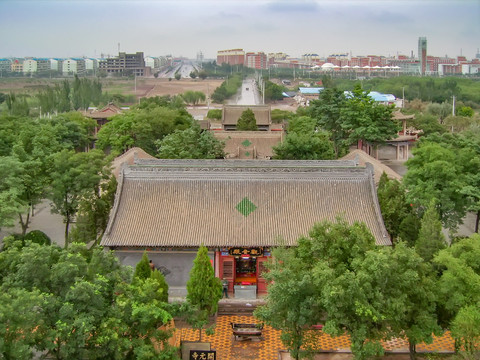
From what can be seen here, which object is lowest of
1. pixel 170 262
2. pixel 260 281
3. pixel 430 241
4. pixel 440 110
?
pixel 260 281

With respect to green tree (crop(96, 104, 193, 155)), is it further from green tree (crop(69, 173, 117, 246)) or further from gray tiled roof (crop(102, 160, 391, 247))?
gray tiled roof (crop(102, 160, 391, 247))

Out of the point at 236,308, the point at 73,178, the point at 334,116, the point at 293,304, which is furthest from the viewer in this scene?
the point at 334,116

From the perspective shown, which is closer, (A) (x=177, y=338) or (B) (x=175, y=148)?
(A) (x=177, y=338)

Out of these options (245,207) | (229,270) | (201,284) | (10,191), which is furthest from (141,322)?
(10,191)

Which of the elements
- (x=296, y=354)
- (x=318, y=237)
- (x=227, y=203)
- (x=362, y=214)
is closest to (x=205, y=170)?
(x=227, y=203)

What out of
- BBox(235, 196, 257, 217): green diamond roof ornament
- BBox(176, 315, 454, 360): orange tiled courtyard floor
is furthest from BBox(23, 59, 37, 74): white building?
BBox(176, 315, 454, 360): orange tiled courtyard floor

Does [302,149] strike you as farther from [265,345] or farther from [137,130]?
[265,345]

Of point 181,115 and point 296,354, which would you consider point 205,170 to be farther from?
point 181,115
